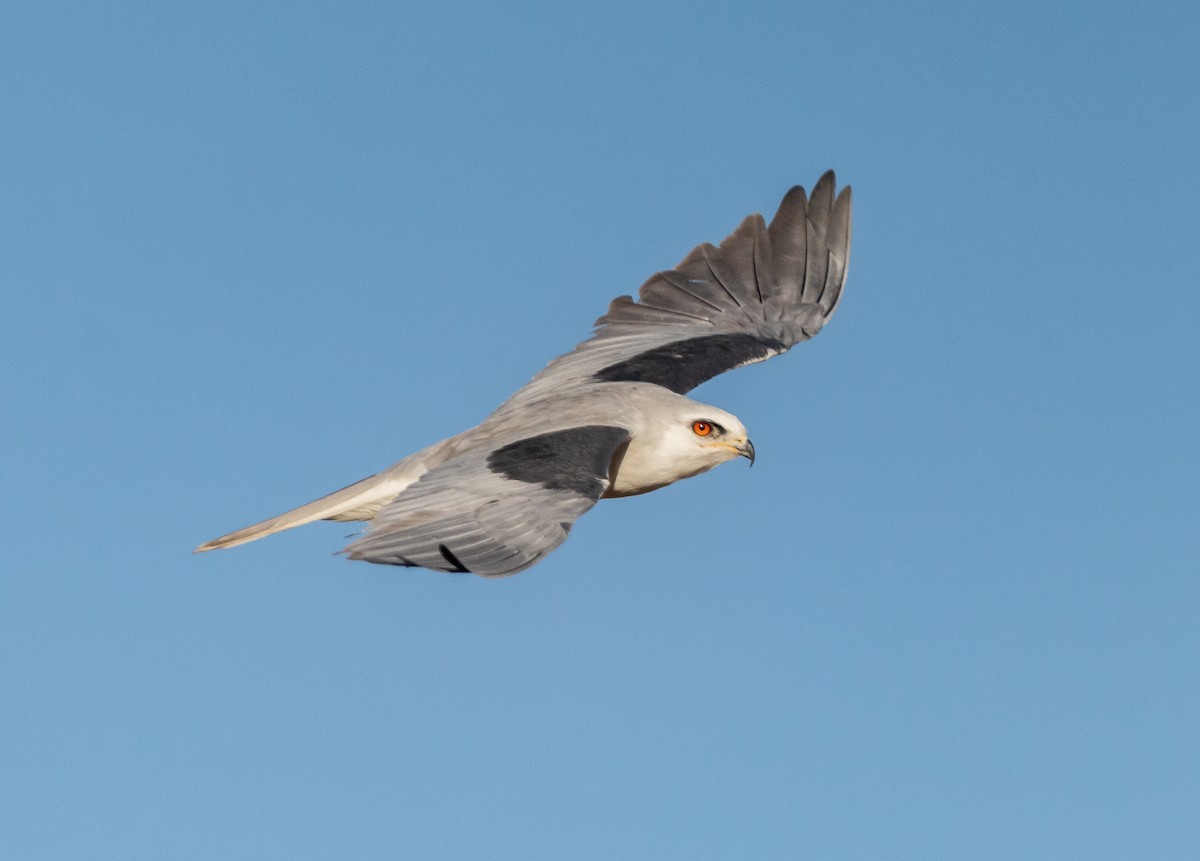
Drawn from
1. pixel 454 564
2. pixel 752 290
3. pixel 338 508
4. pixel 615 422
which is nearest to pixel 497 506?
pixel 454 564

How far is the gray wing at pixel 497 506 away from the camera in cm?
849

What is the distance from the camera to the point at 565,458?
1018 cm

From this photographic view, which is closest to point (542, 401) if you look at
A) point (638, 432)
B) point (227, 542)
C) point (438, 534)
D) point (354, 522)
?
point (638, 432)

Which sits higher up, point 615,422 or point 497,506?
point 615,422

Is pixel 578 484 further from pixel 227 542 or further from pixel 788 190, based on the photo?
pixel 788 190

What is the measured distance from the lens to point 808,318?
14156 mm

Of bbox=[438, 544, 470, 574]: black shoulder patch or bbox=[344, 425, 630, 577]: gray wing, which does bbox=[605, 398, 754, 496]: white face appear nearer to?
bbox=[344, 425, 630, 577]: gray wing

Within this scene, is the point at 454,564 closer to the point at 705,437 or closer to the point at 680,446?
the point at 680,446

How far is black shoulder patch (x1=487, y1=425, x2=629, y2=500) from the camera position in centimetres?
978

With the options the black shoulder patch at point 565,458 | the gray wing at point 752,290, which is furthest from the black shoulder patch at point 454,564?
the gray wing at point 752,290

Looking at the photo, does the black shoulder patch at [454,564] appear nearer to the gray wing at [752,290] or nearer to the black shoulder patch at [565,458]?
the black shoulder patch at [565,458]

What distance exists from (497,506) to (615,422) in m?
2.20

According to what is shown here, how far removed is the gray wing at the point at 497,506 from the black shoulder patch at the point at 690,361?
2045 mm

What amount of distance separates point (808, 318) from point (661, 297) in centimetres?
137
